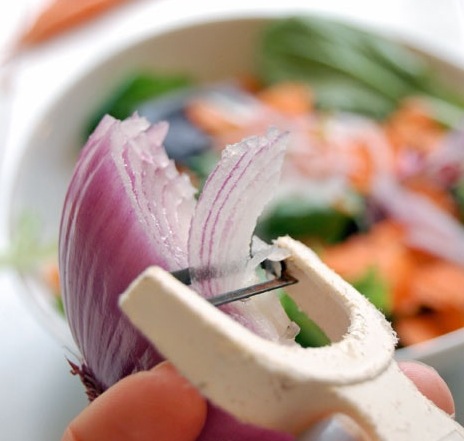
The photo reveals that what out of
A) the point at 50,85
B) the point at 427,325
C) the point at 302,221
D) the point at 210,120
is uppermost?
the point at 50,85

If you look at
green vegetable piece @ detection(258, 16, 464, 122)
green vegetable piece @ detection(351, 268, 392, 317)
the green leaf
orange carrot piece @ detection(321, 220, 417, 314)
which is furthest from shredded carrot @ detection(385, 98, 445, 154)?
the green leaf

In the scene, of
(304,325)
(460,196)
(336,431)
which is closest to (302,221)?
(460,196)

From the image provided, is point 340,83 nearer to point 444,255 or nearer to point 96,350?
point 444,255

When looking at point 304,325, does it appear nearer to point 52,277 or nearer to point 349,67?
point 52,277

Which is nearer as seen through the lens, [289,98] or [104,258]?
[104,258]

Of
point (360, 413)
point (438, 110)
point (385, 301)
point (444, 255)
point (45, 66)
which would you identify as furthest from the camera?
point (45, 66)

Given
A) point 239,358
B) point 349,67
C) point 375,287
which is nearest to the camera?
point 239,358

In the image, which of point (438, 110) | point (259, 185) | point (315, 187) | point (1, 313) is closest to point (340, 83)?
point (438, 110)

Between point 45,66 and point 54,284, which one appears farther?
point 45,66
